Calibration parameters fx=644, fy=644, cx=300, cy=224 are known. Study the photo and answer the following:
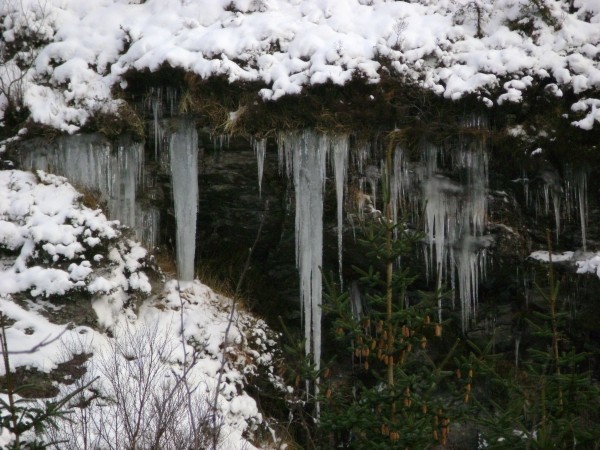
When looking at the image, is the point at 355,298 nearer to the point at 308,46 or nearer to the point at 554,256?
the point at 554,256

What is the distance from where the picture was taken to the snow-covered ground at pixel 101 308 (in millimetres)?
6027

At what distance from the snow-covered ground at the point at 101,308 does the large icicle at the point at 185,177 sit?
1.86 feet

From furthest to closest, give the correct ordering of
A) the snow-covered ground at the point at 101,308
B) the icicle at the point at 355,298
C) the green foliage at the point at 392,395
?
the icicle at the point at 355,298 < the snow-covered ground at the point at 101,308 < the green foliage at the point at 392,395

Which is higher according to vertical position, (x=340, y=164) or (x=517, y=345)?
(x=340, y=164)

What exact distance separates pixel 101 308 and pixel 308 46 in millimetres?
3761

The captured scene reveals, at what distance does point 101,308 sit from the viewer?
22.0 ft

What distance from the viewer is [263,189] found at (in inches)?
313

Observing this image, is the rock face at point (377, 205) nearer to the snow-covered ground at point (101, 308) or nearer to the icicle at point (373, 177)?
the icicle at point (373, 177)

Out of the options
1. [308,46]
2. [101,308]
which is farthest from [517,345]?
[101,308]

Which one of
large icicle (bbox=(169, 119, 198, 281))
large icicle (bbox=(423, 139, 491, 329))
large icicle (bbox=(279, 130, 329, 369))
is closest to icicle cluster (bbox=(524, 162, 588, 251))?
large icicle (bbox=(423, 139, 491, 329))

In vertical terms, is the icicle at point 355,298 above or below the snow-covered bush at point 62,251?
below

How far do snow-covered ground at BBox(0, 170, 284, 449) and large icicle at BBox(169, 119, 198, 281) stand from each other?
0.57 metres

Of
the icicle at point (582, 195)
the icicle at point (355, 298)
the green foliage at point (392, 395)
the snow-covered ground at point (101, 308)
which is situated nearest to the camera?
the green foliage at point (392, 395)

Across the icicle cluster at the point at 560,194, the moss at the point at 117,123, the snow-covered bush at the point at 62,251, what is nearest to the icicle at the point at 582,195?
the icicle cluster at the point at 560,194
